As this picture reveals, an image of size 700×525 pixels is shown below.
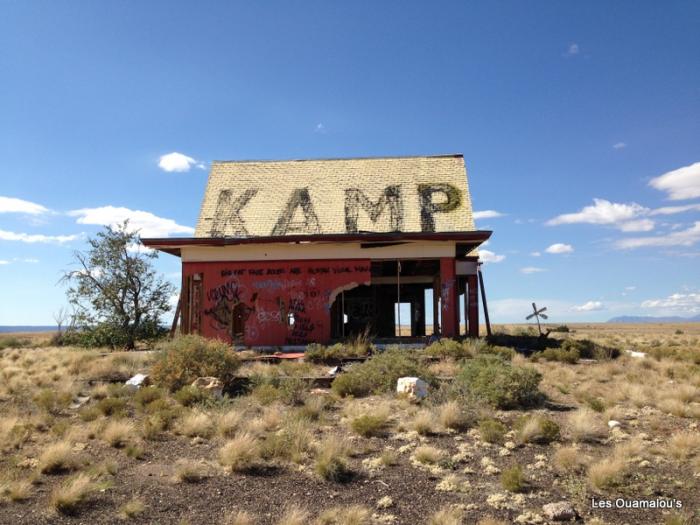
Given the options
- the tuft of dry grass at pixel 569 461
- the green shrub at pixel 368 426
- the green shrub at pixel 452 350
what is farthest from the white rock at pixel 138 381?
the tuft of dry grass at pixel 569 461

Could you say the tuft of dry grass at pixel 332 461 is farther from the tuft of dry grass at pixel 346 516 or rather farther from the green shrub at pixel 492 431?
the green shrub at pixel 492 431

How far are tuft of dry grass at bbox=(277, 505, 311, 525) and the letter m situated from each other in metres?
15.1

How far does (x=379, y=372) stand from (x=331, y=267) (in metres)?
7.58

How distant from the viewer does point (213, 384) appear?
1281 cm

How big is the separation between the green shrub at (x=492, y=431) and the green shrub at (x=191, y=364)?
21.3ft

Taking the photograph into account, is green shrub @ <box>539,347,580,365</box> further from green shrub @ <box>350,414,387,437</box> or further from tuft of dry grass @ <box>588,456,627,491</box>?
tuft of dry grass @ <box>588,456,627,491</box>

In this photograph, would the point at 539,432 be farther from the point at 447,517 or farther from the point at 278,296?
the point at 278,296

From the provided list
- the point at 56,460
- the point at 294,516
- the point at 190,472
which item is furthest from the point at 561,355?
the point at 56,460

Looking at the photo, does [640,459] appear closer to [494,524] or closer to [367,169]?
[494,524]

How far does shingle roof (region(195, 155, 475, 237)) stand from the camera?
71.3 ft

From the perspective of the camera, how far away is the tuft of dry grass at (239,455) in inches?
331

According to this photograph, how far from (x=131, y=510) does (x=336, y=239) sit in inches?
548

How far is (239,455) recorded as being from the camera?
858 centimetres

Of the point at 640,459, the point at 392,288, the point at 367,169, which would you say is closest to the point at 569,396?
the point at 640,459
